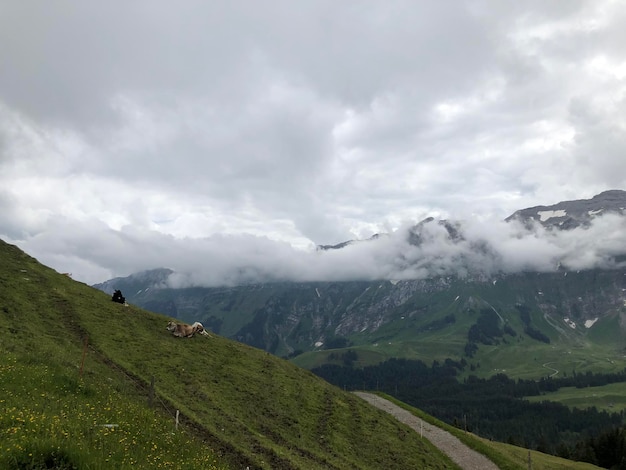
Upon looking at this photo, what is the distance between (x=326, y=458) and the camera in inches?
1480

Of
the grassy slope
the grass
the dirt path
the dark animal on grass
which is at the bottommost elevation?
the grass

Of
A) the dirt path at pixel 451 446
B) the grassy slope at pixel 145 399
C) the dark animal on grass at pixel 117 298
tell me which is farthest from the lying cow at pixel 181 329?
the dirt path at pixel 451 446

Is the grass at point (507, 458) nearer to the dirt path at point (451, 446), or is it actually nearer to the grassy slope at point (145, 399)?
the dirt path at point (451, 446)

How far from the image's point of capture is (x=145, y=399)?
114ft

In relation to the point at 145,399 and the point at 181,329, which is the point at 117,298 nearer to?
the point at 181,329

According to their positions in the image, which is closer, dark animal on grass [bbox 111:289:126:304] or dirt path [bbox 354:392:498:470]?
dirt path [bbox 354:392:498:470]

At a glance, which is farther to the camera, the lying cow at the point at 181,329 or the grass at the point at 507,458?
the lying cow at the point at 181,329

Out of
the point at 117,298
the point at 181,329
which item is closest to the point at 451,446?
the point at 181,329

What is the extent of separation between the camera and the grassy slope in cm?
1864

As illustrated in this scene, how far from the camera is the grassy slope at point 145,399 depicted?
61.2 ft

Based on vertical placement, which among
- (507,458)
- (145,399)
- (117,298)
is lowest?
(507,458)

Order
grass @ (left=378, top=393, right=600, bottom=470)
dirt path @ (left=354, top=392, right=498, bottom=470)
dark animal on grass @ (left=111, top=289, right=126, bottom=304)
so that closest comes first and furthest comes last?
dirt path @ (left=354, top=392, right=498, bottom=470)
grass @ (left=378, top=393, right=600, bottom=470)
dark animal on grass @ (left=111, top=289, right=126, bottom=304)

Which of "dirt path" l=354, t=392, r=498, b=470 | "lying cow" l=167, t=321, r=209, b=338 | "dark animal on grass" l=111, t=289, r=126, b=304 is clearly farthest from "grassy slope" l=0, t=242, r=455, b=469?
"dirt path" l=354, t=392, r=498, b=470

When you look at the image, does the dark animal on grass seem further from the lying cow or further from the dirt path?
the dirt path
